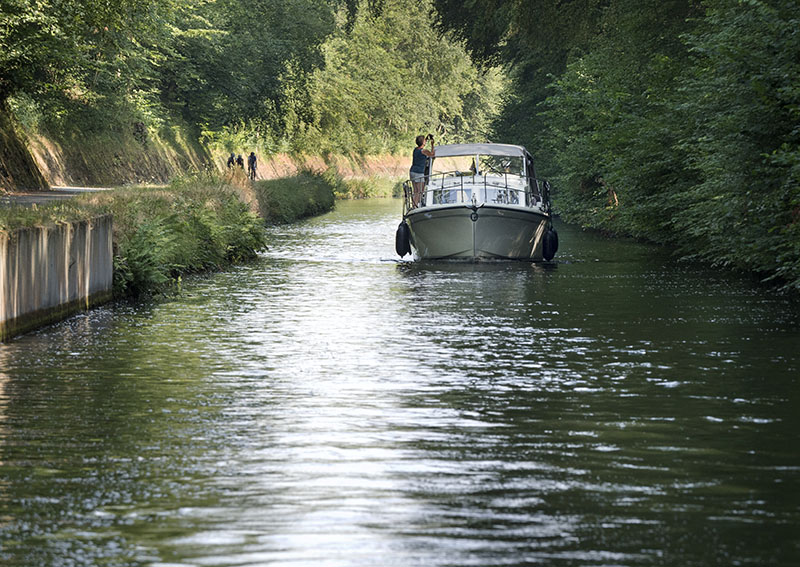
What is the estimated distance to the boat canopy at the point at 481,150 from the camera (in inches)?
1286

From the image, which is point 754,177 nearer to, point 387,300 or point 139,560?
point 387,300

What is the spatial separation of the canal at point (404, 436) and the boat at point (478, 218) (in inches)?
378

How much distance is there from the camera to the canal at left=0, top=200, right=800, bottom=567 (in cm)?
701

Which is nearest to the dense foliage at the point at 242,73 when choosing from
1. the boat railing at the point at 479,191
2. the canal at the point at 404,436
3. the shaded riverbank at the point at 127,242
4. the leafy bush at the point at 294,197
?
the shaded riverbank at the point at 127,242

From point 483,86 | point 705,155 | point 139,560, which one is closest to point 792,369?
point 139,560

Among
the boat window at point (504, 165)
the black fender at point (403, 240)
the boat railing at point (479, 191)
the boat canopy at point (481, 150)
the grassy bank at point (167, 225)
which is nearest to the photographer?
the grassy bank at point (167, 225)

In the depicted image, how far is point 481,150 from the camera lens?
107 ft

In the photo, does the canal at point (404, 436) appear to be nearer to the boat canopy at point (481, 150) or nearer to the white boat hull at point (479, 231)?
the white boat hull at point (479, 231)

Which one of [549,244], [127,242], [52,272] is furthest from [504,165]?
[52,272]

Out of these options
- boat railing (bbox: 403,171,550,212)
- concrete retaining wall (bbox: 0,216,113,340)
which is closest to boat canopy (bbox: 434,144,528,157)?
boat railing (bbox: 403,171,550,212)

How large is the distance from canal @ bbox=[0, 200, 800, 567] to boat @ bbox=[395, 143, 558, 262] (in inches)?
378

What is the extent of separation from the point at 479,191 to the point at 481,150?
206 centimetres

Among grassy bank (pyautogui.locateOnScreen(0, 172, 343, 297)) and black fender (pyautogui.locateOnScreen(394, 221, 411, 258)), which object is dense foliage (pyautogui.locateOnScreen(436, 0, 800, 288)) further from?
grassy bank (pyautogui.locateOnScreen(0, 172, 343, 297))

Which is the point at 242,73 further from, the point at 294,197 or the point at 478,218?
the point at 478,218
